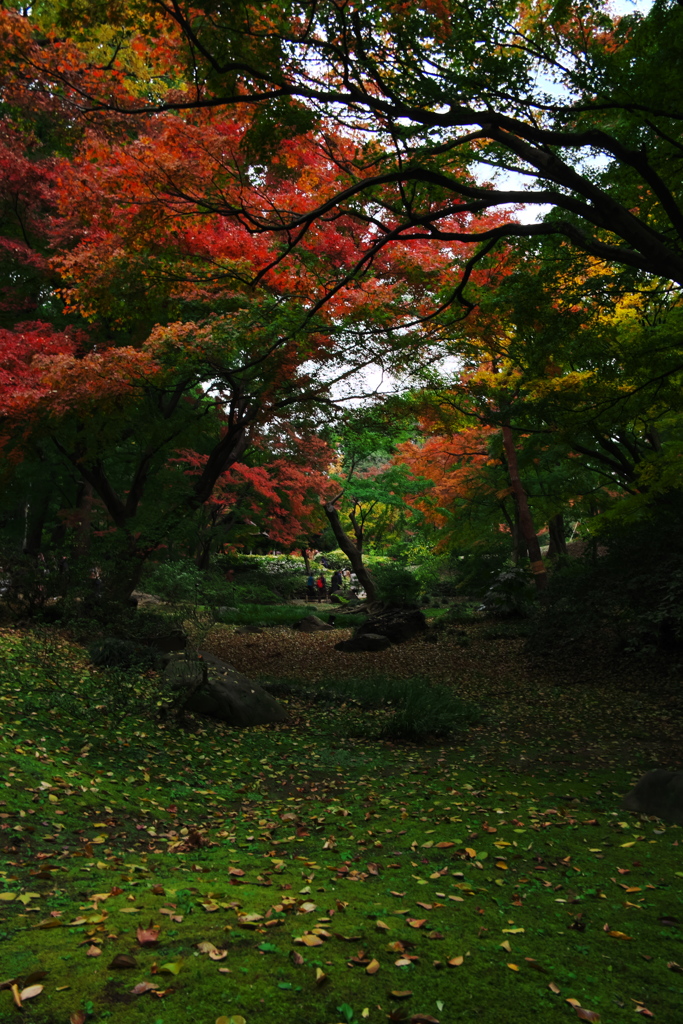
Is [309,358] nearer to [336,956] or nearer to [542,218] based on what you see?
[542,218]

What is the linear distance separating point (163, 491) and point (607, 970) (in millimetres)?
12154

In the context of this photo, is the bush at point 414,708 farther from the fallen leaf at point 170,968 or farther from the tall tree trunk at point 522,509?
the tall tree trunk at point 522,509

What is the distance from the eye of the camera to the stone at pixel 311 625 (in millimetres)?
17828

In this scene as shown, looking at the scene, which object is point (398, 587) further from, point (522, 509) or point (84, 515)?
point (84, 515)

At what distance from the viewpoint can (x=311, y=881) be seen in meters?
3.62

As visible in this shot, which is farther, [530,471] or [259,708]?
[530,471]

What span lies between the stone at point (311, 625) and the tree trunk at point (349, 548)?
5.10ft

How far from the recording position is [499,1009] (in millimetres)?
2365

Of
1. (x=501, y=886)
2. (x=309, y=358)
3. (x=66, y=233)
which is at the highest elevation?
(x=66, y=233)

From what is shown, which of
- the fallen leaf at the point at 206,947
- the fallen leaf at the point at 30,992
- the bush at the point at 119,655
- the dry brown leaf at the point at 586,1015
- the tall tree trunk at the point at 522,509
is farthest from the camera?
the tall tree trunk at the point at 522,509

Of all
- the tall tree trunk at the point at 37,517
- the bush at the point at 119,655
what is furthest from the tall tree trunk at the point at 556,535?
the tall tree trunk at the point at 37,517

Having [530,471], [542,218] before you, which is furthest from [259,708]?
[530,471]

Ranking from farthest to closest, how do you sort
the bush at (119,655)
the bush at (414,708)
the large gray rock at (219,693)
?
the bush at (119,655) < the bush at (414,708) < the large gray rock at (219,693)

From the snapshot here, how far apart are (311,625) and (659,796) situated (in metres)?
13.4
